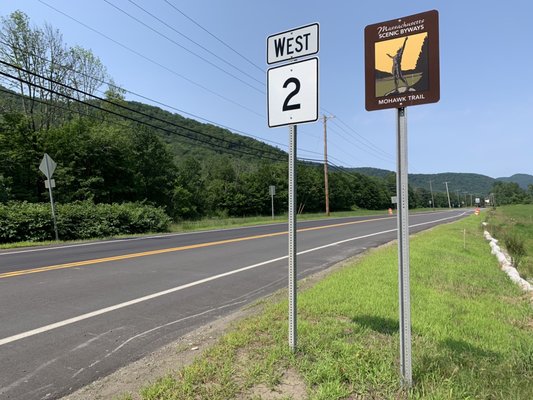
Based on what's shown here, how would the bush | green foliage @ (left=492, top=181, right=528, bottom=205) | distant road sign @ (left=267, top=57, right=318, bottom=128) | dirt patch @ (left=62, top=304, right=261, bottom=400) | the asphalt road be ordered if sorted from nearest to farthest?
dirt patch @ (left=62, top=304, right=261, bottom=400), distant road sign @ (left=267, top=57, right=318, bottom=128), the asphalt road, the bush, green foliage @ (left=492, top=181, right=528, bottom=205)

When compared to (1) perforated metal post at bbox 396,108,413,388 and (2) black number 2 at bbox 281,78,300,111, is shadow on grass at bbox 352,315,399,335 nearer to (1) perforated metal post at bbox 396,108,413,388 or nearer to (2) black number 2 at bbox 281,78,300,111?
(1) perforated metal post at bbox 396,108,413,388

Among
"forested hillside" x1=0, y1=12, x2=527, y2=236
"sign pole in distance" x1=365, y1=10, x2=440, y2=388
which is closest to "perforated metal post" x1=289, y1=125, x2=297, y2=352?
"sign pole in distance" x1=365, y1=10, x2=440, y2=388

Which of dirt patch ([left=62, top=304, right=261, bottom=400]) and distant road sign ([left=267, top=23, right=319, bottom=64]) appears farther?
distant road sign ([left=267, top=23, right=319, bottom=64])

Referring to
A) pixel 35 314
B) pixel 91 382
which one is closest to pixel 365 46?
pixel 91 382

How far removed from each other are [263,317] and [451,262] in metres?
7.45

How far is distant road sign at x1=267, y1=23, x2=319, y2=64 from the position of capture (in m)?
3.58

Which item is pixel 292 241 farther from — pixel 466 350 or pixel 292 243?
pixel 466 350

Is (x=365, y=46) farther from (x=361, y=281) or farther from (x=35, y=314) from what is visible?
(x=35, y=314)

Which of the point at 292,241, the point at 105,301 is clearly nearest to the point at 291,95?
the point at 292,241

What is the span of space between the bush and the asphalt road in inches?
178

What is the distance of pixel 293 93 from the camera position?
11.8ft

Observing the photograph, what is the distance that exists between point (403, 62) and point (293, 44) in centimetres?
112

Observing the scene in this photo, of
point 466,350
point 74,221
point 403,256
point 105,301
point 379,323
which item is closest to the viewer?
point 403,256

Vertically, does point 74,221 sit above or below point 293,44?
below
